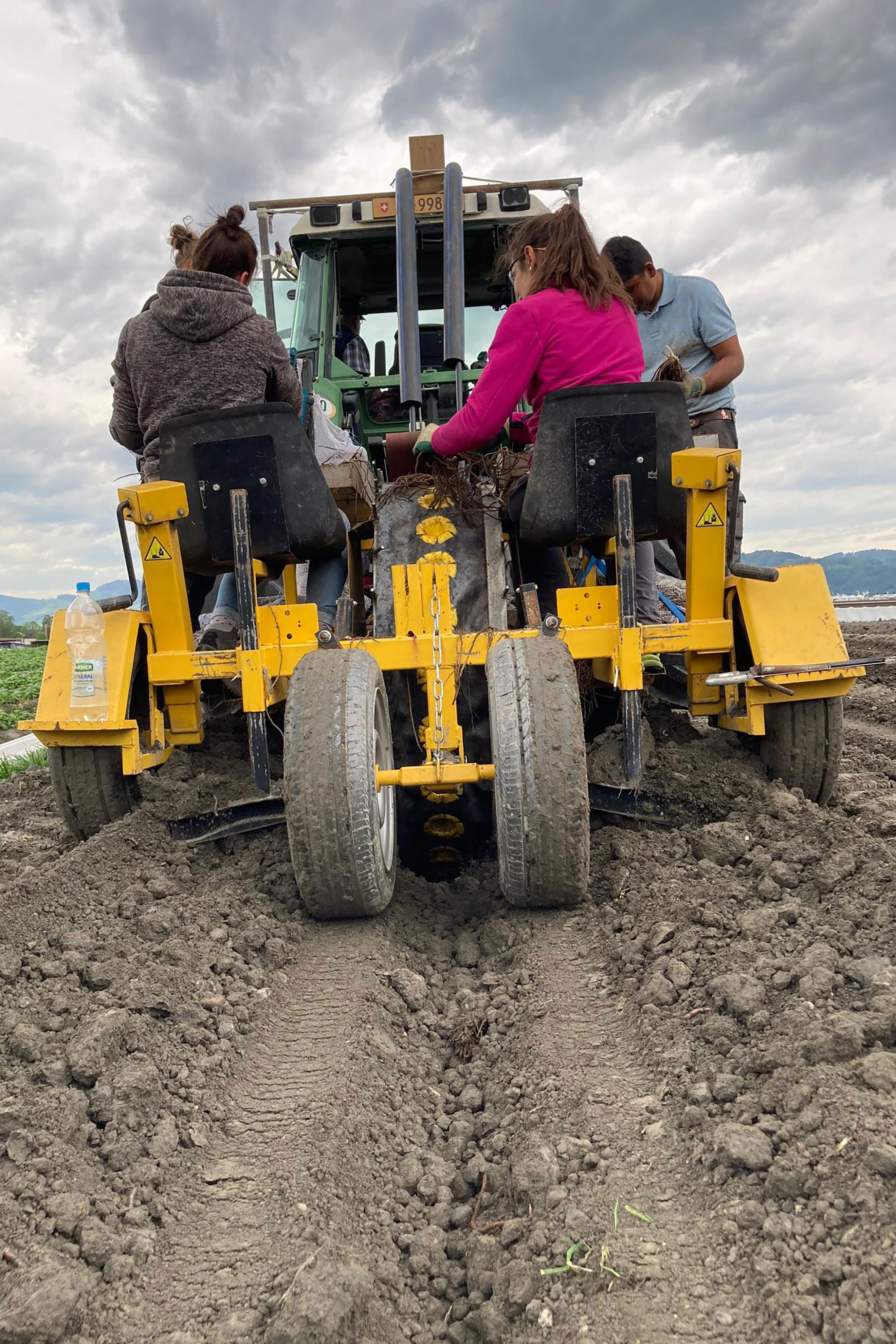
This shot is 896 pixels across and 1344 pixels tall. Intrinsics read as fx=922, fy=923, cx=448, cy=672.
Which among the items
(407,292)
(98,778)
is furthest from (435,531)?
(98,778)

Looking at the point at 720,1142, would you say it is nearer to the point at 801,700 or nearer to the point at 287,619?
the point at 801,700

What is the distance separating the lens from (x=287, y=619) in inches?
137

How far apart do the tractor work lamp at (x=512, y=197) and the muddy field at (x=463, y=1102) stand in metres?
4.22

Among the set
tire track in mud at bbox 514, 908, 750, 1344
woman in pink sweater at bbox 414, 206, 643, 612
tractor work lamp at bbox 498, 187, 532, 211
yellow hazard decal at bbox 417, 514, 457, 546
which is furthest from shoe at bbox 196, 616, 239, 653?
tractor work lamp at bbox 498, 187, 532, 211

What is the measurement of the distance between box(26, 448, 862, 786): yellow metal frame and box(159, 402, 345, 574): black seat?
110mm

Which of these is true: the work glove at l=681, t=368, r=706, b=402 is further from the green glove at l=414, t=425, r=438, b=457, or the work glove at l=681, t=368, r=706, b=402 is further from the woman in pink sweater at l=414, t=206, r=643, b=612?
the green glove at l=414, t=425, r=438, b=457

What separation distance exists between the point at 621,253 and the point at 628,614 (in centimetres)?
247

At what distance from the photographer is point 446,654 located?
316 cm

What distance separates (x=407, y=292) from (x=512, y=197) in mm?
1894

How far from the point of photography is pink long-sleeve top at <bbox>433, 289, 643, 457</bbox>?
3.43 meters

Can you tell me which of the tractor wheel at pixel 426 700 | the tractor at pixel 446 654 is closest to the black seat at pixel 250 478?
the tractor at pixel 446 654

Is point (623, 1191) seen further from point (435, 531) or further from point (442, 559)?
point (435, 531)

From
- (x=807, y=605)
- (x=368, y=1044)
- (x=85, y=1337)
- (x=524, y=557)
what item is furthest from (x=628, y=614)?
(x=85, y=1337)

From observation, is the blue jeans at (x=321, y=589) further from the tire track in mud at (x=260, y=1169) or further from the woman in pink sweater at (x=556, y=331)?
the tire track in mud at (x=260, y=1169)
